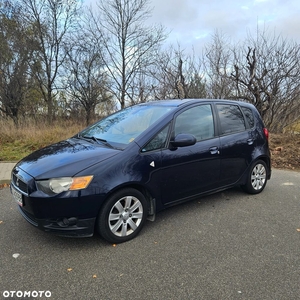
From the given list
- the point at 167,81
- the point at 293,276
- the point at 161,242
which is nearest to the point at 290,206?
the point at 293,276

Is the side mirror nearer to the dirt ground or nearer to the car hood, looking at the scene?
the car hood

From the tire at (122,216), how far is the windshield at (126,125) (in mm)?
644

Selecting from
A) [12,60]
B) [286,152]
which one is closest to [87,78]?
[12,60]

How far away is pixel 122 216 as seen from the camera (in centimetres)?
308

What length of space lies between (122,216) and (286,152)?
6.97m

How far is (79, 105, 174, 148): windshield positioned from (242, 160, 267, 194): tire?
81.1 inches

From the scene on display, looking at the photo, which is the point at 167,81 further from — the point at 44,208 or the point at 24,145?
the point at 44,208

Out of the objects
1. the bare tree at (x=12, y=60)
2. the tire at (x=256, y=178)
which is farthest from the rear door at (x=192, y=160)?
the bare tree at (x=12, y=60)

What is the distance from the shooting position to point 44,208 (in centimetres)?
276

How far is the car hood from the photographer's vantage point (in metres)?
2.82

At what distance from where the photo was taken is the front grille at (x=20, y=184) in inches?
114

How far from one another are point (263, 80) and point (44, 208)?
1296 cm

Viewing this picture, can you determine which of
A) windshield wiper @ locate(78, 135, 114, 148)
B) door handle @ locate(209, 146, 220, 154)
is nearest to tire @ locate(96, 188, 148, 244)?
windshield wiper @ locate(78, 135, 114, 148)

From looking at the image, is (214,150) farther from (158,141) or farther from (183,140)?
(158,141)
